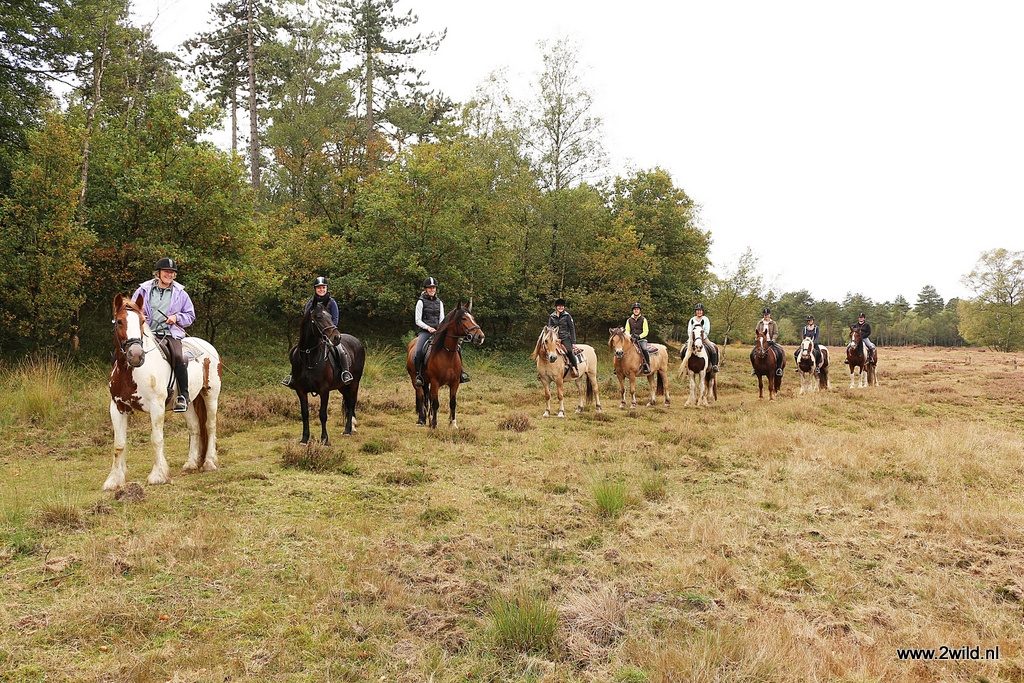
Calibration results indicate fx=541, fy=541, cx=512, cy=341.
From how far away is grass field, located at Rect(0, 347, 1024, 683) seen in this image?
129 inches

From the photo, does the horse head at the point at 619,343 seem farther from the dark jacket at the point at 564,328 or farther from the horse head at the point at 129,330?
the horse head at the point at 129,330

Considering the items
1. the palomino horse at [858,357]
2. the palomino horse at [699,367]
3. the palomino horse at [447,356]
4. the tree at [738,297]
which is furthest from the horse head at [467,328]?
the tree at [738,297]

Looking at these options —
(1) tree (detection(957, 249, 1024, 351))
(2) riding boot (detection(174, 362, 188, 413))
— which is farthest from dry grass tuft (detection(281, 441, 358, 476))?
(1) tree (detection(957, 249, 1024, 351))

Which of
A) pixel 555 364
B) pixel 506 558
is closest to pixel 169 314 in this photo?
pixel 506 558

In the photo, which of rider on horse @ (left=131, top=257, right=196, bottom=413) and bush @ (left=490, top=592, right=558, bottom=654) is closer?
bush @ (left=490, top=592, right=558, bottom=654)

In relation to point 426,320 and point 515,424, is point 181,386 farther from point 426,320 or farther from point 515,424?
point 515,424

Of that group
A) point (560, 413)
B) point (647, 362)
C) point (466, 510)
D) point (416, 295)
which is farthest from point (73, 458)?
point (416, 295)

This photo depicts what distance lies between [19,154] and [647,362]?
16.1m

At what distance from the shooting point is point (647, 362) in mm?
15492

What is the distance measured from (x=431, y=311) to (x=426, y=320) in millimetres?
→ 223

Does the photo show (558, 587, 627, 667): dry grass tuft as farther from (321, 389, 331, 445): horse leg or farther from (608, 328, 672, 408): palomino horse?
(608, 328, 672, 408): palomino horse

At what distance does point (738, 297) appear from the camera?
→ 107 feet

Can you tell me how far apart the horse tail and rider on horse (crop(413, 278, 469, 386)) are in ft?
13.9

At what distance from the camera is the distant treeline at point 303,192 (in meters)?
13.1
